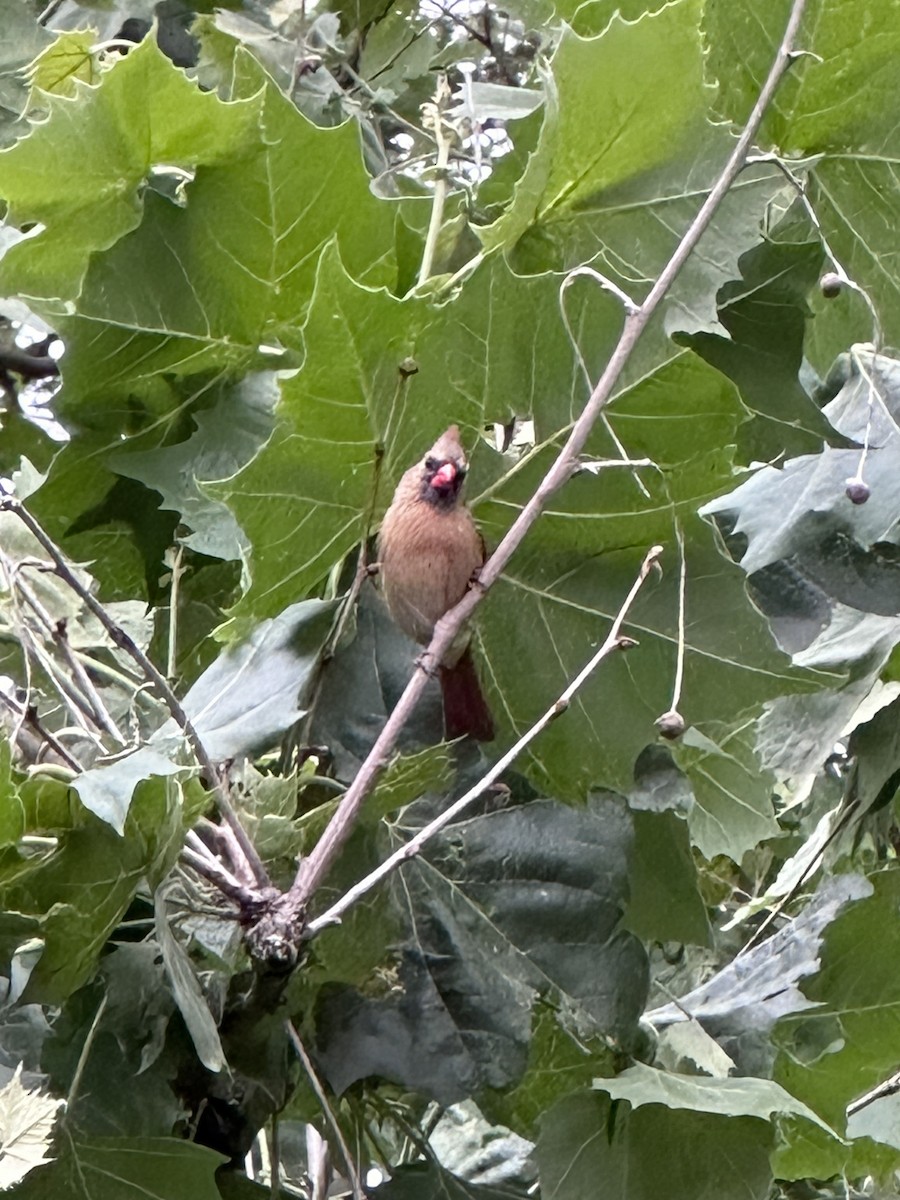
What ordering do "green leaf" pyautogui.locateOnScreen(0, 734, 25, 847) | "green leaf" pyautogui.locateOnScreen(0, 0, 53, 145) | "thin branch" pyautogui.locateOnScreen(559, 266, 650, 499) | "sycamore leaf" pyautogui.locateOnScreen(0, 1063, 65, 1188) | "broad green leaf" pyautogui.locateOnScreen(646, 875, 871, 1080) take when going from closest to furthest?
"sycamore leaf" pyautogui.locateOnScreen(0, 1063, 65, 1188), "green leaf" pyautogui.locateOnScreen(0, 734, 25, 847), "thin branch" pyautogui.locateOnScreen(559, 266, 650, 499), "broad green leaf" pyautogui.locateOnScreen(646, 875, 871, 1080), "green leaf" pyautogui.locateOnScreen(0, 0, 53, 145)

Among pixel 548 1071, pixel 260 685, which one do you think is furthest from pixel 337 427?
pixel 548 1071

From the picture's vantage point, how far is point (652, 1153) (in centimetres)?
114

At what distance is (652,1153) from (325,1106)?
253 millimetres

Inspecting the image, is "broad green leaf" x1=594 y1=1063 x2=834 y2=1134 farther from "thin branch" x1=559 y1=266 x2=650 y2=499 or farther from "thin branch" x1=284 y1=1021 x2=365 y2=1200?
"thin branch" x1=559 y1=266 x2=650 y2=499

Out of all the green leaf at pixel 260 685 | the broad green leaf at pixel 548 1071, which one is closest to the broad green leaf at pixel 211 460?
the green leaf at pixel 260 685

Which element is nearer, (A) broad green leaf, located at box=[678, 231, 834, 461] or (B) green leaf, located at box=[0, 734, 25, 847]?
(B) green leaf, located at box=[0, 734, 25, 847]

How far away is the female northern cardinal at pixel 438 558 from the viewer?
1.09 m

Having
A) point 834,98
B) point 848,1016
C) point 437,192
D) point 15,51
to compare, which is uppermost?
point 834,98

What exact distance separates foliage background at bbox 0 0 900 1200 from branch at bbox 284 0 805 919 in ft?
0.12

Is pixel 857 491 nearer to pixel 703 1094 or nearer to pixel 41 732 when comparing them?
pixel 703 1094

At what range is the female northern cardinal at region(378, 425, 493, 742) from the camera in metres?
1.09

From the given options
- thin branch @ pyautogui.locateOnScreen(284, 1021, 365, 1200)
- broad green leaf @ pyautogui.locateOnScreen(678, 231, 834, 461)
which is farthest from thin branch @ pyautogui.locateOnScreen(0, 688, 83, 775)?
broad green leaf @ pyautogui.locateOnScreen(678, 231, 834, 461)

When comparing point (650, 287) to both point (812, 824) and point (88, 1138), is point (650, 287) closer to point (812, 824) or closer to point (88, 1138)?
point (88, 1138)

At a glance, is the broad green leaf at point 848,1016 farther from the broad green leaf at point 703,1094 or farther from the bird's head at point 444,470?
the bird's head at point 444,470
